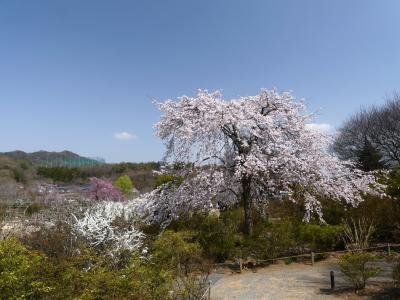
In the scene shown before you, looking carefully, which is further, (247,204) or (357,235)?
(247,204)

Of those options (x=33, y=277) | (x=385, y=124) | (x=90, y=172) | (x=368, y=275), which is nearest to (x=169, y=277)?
(x=33, y=277)

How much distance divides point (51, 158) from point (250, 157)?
104377 mm

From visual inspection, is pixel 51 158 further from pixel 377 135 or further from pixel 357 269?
pixel 357 269

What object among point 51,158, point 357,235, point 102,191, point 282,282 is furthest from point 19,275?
point 51,158

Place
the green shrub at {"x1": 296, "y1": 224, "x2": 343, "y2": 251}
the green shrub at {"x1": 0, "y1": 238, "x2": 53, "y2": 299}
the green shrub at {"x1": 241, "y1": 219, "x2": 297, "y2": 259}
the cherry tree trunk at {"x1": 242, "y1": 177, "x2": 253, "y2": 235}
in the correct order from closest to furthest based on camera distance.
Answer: the green shrub at {"x1": 0, "y1": 238, "x2": 53, "y2": 299} → the green shrub at {"x1": 241, "y1": 219, "x2": 297, "y2": 259} → the green shrub at {"x1": 296, "y1": 224, "x2": 343, "y2": 251} → the cherry tree trunk at {"x1": 242, "y1": 177, "x2": 253, "y2": 235}

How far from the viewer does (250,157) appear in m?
12.6

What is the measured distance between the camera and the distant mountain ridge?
101 m

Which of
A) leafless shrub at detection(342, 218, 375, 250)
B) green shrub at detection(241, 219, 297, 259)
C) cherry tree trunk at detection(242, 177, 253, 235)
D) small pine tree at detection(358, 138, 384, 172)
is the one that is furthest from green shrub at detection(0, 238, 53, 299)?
small pine tree at detection(358, 138, 384, 172)

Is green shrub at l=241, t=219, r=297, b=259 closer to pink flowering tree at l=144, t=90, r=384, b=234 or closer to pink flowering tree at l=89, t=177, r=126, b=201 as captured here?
pink flowering tree at l=144, t=90, r=384, b=234

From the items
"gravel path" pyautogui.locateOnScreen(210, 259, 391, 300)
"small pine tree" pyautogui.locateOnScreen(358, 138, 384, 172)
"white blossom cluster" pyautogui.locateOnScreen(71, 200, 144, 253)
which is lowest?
"gravel path" pyautogui.locateOnScreen(210, 259, 391, 300)

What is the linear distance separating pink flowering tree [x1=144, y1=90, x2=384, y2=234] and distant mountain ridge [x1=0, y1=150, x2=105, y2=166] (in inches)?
3480

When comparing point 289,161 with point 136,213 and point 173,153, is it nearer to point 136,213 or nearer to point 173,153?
point 173,153

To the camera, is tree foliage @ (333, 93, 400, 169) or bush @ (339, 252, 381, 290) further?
tree foliage @ (333, 93, 400, 169)

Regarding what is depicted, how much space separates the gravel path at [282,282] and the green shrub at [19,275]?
15.4 ft
